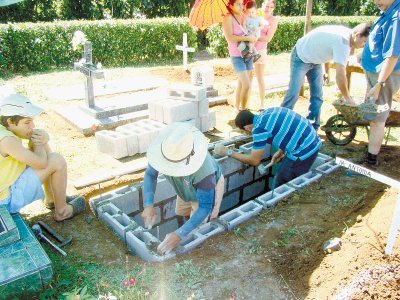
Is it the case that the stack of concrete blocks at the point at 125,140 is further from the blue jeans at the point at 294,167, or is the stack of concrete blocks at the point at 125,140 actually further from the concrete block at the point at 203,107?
the blue jeans at the point at 294,167

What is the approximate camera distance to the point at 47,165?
3299mm

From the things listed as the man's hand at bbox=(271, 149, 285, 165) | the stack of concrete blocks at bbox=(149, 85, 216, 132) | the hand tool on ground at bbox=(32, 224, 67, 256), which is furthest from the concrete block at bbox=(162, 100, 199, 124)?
the hand tool on ground at bbox=(32, 224, 67, 256)

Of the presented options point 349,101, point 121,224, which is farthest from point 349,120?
point 121,224

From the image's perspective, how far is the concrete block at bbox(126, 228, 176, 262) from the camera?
2990mm

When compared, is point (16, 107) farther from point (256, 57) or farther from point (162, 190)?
point (256, 57)

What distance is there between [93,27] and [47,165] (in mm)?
10378

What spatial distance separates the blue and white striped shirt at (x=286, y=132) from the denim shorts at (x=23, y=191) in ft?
7.14

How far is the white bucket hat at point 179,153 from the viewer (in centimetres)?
274

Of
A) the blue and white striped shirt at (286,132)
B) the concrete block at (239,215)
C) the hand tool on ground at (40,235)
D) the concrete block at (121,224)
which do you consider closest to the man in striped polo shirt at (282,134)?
the blue and white striped shirt at (286,132)

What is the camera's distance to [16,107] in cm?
305

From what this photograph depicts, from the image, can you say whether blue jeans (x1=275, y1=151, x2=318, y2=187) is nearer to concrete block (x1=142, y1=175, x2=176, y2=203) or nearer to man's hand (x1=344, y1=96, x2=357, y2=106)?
man's hand (x1=344, y1=96, x2=357, y2=106)

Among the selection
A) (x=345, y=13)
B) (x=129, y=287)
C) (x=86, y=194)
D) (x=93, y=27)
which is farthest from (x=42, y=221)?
(x=345, y=13)

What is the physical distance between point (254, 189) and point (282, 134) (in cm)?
156

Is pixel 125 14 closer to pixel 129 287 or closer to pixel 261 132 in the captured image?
pixel 261 132
